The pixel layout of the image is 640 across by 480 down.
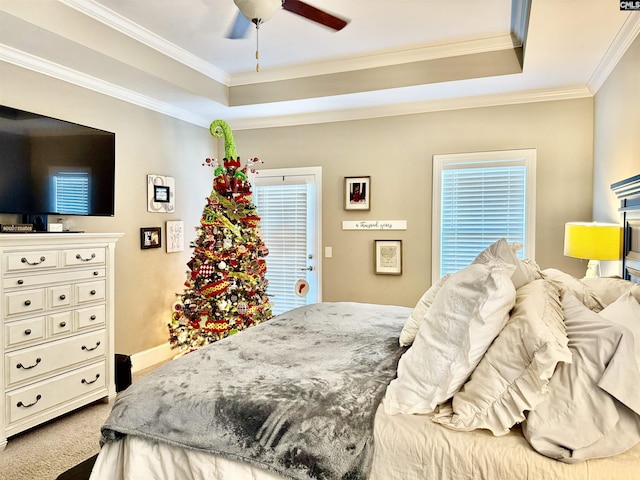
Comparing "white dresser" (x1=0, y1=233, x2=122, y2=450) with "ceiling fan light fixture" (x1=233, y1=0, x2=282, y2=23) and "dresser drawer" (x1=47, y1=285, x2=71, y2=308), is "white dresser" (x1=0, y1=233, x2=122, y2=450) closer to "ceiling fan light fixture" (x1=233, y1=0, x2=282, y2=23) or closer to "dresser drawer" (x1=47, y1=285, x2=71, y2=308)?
"dresser drawer" (x1=47, y1=285, x2=71, y2=308)

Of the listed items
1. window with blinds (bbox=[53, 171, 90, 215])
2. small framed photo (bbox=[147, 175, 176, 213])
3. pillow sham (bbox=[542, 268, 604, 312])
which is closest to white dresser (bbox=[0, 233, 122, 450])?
window with blinds (bbox=[53, 171, 90, 215])

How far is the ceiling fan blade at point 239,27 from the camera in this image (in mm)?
2942

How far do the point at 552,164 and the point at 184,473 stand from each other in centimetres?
396

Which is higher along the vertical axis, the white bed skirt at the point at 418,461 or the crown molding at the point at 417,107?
the crown molding at the point at 417,107

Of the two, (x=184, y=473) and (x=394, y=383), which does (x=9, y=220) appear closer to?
(x=184, y=473)

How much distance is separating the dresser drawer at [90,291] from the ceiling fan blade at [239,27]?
2.16 metres

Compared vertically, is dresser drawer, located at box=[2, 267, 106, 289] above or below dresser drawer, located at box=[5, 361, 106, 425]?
above

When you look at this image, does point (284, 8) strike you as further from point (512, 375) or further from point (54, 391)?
point (54, 391)

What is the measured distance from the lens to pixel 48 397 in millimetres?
2830

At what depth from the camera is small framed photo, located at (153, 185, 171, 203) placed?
426cm

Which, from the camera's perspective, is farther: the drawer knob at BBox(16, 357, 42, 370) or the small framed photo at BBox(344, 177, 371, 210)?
the small framed photo at BBox(344, 177, 371, 210)

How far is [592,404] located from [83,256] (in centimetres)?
315

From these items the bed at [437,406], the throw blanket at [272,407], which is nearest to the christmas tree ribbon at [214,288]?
the throw blanket at [272,407]

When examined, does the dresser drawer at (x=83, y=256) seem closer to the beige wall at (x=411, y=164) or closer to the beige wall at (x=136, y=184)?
the beige wall at (x=136, y=184)
